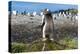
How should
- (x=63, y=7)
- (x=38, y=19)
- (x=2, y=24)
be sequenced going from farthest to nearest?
(x=63, y=7) < (x=38, y=19) < (x=2, y=24)

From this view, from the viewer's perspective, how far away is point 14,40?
196 cm

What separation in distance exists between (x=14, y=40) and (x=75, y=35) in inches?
31.4

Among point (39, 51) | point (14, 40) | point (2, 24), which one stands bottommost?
point (39, 51)

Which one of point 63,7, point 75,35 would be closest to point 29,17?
point 63,7

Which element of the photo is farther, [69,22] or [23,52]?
[69,22]

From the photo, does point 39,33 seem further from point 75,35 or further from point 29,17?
point 75,35

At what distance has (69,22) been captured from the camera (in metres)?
2.24

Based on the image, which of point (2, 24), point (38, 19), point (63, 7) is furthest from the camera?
point (63, 7)

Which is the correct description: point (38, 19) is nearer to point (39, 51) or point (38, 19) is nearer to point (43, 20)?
point (43, 20)

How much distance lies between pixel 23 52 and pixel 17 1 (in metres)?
0.57

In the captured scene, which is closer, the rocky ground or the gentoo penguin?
the rocky ground

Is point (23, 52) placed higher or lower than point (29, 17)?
lower

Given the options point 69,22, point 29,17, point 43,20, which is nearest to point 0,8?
point 29,17

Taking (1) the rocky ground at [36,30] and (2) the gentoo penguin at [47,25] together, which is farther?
(2) the gentoo penguin at [47,25]
